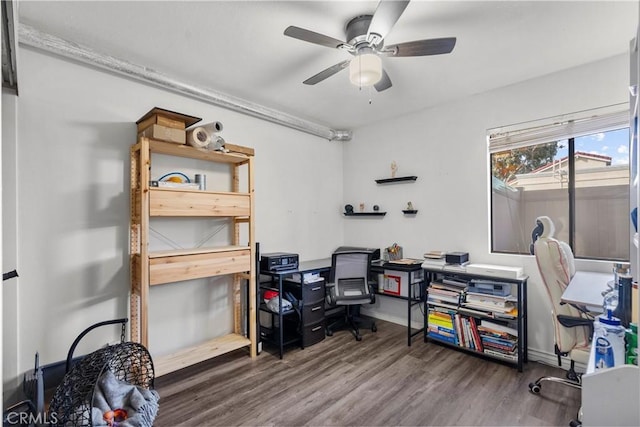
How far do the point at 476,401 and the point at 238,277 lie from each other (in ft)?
7.37

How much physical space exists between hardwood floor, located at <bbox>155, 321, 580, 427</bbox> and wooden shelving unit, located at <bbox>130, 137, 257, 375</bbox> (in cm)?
16

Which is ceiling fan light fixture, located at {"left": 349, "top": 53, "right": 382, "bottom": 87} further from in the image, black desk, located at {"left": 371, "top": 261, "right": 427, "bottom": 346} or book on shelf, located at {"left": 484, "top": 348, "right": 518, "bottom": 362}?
book on shelf, located at {"left": 484, "top": 348, "right": 518, "bottom": 362}

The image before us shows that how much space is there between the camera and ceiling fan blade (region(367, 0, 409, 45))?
5.56 ft

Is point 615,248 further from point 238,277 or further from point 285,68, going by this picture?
point 238,277

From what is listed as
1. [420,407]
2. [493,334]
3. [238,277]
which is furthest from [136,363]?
[493,334]

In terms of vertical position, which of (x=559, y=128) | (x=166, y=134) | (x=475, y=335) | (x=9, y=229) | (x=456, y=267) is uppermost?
(x=559, y=128)

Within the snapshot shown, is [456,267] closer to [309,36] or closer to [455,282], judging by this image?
[455,282]

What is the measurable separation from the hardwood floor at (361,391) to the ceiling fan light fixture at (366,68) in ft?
7.36

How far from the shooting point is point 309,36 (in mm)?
1954

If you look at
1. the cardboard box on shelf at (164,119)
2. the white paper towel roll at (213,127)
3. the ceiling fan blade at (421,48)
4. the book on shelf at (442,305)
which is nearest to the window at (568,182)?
the book on shelf at (442,305)

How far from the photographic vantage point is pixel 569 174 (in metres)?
2.90

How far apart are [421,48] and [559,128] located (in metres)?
1.68

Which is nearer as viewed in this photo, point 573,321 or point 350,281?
point 573,321

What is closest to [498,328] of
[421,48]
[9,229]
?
[421,48]
